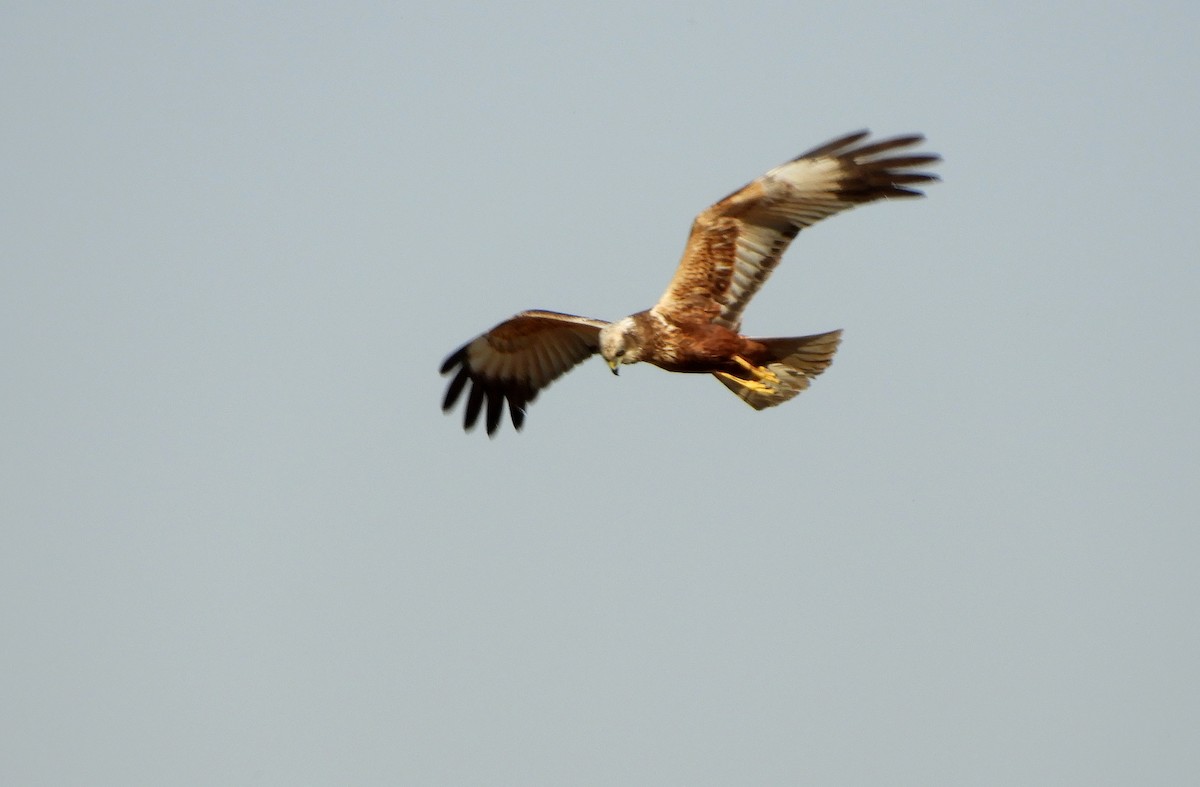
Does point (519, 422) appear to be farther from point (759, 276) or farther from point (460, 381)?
point (759, 276)

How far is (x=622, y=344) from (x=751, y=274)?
3.59 ft

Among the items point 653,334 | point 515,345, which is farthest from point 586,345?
point 653,334

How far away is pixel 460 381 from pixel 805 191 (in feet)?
13.3

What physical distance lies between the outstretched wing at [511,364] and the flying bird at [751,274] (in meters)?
1.13

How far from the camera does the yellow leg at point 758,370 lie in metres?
12.0

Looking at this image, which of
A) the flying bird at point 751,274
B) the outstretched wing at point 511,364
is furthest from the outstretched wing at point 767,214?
the outstretched wing at point 511,364

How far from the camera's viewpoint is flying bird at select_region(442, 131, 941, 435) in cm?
1142

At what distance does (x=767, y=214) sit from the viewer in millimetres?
11703

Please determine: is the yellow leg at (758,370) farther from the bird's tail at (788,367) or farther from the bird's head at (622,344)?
the bird's head at (622,344)

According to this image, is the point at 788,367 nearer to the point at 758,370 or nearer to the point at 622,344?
the point at 758,370

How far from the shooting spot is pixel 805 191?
11641 millimetres

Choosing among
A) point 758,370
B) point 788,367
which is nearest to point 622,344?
point 758,370

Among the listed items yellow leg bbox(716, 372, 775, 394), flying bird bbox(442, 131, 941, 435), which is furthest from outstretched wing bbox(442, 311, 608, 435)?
yellow leg bbox(716, 372, 775, 394)

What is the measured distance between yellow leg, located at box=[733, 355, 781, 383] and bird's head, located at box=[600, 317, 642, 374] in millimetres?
744
